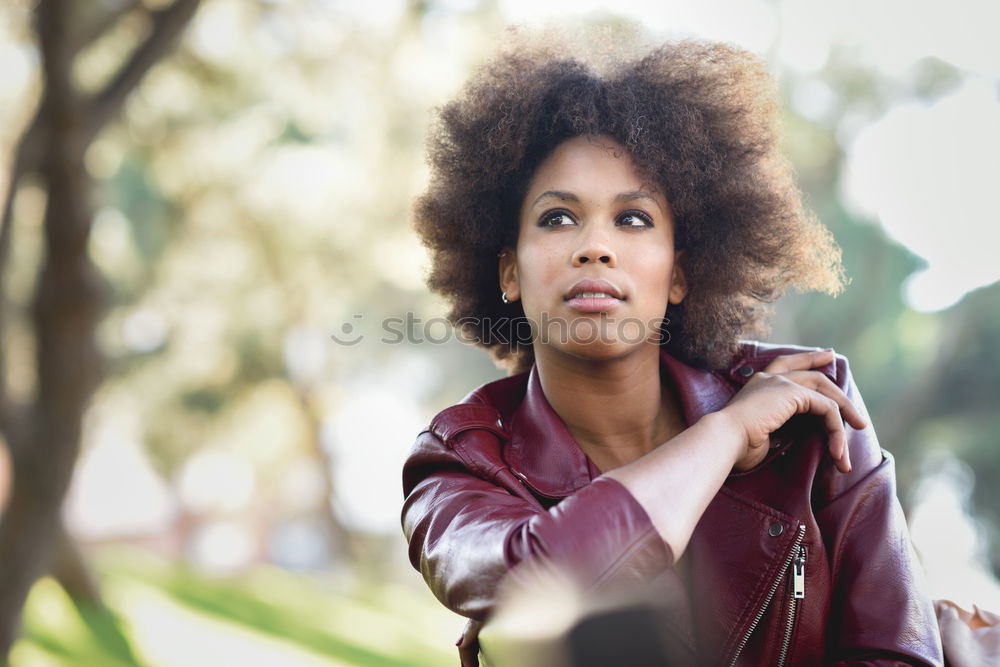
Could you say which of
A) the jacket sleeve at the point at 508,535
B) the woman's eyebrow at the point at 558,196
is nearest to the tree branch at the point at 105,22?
the woman's eyebrow at the point at 558,196

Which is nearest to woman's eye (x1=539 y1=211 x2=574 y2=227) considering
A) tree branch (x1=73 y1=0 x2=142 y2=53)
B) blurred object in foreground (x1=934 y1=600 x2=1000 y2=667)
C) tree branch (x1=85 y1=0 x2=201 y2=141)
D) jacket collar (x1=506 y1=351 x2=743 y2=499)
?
jacket collar (x1=506 y1=351 x2=743 y2=499)

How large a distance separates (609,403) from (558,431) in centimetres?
28

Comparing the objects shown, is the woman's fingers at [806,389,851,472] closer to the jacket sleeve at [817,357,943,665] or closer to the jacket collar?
the jacket sleeve at [817,357,943,665]

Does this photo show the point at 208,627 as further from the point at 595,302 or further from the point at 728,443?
the point at 728,443

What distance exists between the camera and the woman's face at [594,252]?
296 cm

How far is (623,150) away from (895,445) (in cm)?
1433

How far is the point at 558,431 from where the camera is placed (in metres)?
3.04

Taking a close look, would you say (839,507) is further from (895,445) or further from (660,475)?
(895,445)

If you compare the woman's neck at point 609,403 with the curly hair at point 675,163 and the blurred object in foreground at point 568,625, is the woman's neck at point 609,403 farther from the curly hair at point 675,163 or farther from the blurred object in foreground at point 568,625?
the blurred object in foreground at point 568,625

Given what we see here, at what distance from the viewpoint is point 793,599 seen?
2725mm

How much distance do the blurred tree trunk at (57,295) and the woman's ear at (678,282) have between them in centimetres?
547

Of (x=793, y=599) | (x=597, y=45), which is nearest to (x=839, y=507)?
(x=793, y=599)

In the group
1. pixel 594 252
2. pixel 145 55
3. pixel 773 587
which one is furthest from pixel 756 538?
pixel 145 55

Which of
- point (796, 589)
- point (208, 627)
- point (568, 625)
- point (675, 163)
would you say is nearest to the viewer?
point (568, 625)
